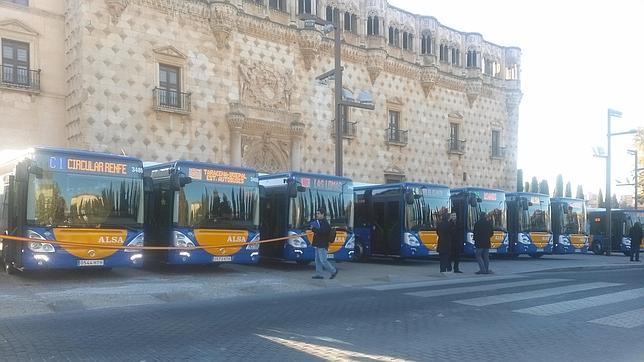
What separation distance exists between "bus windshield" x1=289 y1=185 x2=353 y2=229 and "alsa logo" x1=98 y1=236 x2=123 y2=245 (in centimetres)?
523

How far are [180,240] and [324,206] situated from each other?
15.9 feet

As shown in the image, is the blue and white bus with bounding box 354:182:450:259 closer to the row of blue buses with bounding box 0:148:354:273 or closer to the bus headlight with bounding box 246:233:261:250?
the row of blue buses with bounding box 0:148:354:273

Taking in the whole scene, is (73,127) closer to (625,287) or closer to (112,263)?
(112,263)

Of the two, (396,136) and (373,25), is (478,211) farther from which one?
(373,25)

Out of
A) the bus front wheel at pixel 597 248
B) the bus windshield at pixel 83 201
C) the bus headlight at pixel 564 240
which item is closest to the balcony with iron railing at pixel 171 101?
the bus windshield at pixel 83 201

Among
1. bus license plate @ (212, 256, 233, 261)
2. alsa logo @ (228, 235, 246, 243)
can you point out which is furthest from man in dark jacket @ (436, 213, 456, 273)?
bus license plate @ (212, 256, 233, 261)

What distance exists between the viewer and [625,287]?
1400cm

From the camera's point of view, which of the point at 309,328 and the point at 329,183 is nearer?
the point at 309,328

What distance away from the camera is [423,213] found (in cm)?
2109

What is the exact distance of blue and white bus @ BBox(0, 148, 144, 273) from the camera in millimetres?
12664

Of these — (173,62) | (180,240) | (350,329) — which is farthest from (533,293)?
(173,62)

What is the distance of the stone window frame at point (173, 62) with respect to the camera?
2694 centimetres

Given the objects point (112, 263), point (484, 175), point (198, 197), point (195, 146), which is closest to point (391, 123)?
point (484, 175)

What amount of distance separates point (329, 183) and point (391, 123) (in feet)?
66.6
